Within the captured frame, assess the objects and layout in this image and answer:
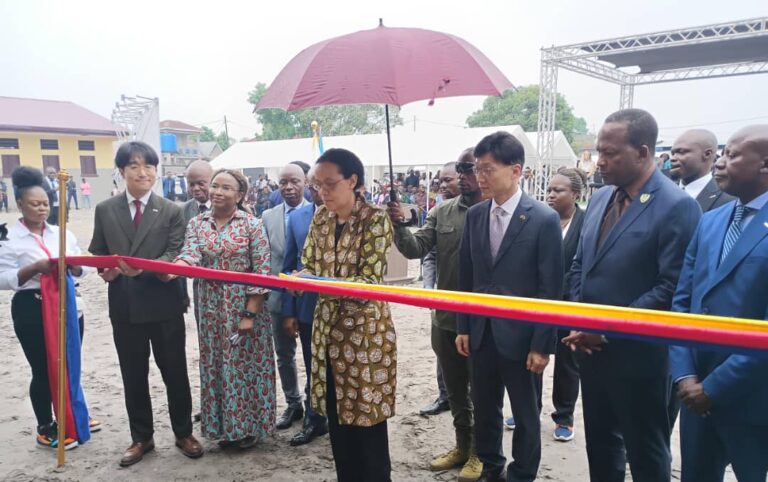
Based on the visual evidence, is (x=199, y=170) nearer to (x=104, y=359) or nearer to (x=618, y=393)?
(x=104, y=359)

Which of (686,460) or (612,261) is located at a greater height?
(612,261)

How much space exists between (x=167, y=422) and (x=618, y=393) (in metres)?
3.47

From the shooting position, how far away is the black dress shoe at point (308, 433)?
12.1 ft

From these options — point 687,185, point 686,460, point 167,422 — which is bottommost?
point 167,422

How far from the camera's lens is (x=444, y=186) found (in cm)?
395

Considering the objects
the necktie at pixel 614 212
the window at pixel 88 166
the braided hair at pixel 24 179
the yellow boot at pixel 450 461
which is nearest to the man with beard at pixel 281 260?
the yellow boot at pixel 450 461

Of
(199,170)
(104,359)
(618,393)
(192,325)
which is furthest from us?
(192,325)

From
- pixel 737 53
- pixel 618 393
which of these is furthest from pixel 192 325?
pixel 737 53

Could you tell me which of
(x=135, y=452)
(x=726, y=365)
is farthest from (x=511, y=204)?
(x=135, y=452)

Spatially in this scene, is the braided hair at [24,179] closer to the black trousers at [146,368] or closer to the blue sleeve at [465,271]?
the black trousers at [146,368]

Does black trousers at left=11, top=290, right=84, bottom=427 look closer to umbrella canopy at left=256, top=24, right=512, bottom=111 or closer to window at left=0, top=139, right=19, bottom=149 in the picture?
umbrella canopy at left=256, top=24, right=512, bottom=111

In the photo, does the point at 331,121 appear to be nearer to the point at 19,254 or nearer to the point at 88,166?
the point at 88,166

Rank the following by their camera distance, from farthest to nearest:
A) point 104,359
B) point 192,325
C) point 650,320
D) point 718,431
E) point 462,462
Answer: point 192,325
point 104,359
point 462,462
point 718,431
point 650,320

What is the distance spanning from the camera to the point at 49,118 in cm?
3019
